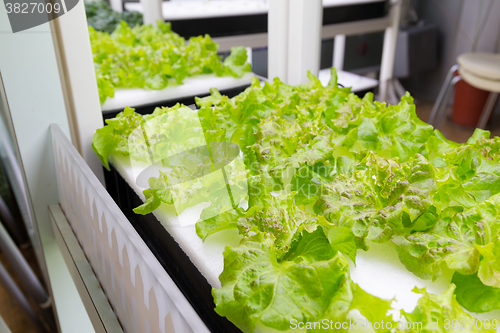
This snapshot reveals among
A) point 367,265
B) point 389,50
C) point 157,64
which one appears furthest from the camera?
point 389,50

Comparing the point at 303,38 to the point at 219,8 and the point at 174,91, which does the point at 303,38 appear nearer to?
the point at 174,91

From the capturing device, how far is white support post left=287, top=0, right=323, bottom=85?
3.98 ft

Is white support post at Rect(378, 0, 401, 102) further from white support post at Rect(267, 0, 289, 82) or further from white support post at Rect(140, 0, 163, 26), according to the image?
white support post at Rect(267, 0, 289, 82)

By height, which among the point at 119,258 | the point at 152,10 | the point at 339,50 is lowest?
the point at 339,50

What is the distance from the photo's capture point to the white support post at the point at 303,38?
121 cm

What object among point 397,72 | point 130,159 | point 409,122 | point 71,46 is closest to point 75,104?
point 71,46

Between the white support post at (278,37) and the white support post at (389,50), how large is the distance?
5.58 feet

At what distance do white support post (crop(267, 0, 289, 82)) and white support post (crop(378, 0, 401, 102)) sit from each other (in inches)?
66.9

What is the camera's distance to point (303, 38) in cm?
126

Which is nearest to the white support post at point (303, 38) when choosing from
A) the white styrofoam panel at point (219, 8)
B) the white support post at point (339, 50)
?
the white styrofoam panel at point (219, 8)

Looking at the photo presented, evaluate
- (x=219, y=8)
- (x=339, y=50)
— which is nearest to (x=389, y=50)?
(x=339, y=50)

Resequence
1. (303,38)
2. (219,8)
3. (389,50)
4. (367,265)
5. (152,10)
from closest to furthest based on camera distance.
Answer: (367,265) < (303,38) < (152,10) < (219,8) < (389,50)

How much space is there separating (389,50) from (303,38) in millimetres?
1815

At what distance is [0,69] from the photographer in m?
0.99
